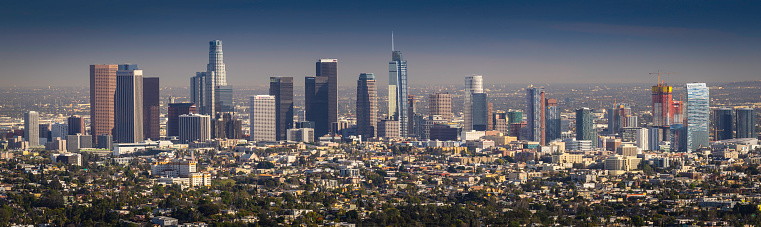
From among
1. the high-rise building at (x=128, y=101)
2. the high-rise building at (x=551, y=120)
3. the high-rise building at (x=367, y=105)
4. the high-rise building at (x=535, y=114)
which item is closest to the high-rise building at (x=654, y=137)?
the high-rise building at (x=551, y=120)

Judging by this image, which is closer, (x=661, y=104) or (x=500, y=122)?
(x=661, y=104)

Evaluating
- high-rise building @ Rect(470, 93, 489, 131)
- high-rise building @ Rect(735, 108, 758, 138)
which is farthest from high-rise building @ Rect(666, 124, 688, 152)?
high-rise building @ Rect(470, 93, 489, 131)

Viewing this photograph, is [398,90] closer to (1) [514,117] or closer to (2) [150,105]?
(1) [514,117]

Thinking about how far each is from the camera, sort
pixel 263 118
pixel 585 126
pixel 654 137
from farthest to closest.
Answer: pixel 263 118, pixel 585 126, pixel 654 137

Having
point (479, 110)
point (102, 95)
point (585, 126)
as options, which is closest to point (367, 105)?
point (479, 110)

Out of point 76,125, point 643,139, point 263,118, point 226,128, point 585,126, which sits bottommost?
point 643,139

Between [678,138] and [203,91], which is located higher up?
[203,91]

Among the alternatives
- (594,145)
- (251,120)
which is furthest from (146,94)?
(594,145)

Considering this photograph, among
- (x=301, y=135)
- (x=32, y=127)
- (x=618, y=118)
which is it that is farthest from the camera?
(x=618, y=118)
